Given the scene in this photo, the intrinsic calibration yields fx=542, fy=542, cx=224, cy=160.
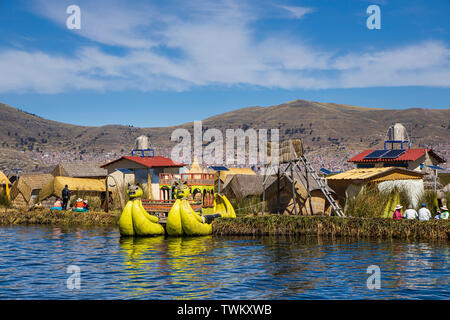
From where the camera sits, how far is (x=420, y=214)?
23328mm

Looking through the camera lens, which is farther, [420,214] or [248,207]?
[248,207]

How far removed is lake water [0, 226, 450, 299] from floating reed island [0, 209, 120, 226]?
7.33m

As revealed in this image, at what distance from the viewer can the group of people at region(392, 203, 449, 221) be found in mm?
23219

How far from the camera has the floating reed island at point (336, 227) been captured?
2255 centimetres

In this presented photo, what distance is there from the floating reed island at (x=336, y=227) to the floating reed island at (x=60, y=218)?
Result: 9.10 meters

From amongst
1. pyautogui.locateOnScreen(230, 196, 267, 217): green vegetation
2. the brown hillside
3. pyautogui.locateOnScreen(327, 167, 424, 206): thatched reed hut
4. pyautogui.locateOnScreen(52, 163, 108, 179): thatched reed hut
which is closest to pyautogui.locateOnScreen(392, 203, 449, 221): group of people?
pyautogui.locateOnScreen(327, 167, 424, 206): thatched reed hut

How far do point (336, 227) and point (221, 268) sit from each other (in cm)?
871

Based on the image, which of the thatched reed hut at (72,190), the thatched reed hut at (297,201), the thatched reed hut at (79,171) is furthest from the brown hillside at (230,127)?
the thatched reed hut at (297,201)

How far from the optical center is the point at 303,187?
3331 centimetres

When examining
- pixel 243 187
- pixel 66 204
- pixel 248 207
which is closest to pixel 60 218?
pixel 66 204

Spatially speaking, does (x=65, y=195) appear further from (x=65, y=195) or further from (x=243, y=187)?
→ (x=243, y=187)

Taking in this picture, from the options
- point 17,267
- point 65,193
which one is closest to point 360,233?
point 17,267

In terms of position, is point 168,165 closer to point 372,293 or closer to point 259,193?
point 259,193

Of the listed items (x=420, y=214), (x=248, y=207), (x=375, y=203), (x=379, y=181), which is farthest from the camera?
(x=248, y=207)
